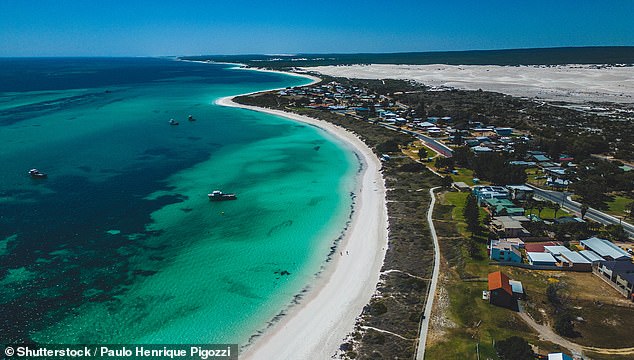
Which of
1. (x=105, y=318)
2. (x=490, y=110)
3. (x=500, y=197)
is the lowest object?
(x=105, y=318)

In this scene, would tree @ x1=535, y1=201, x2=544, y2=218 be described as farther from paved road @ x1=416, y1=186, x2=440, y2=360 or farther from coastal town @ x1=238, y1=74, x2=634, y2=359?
paved road @ x1=416, y1=186, x2=440, y2=360

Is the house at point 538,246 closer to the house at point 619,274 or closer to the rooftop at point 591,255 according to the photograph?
the rooftop at point 591,255

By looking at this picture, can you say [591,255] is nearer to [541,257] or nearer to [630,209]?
[541,257]

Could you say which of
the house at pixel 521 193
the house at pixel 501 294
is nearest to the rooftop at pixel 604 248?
the house at pixel 501 294

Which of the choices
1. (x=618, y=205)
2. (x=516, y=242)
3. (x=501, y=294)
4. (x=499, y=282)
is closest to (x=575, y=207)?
(x=618, y=205)

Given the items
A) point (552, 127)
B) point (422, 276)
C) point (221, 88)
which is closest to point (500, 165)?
point (422, 276)

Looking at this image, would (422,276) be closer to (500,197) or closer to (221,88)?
(500,197)
